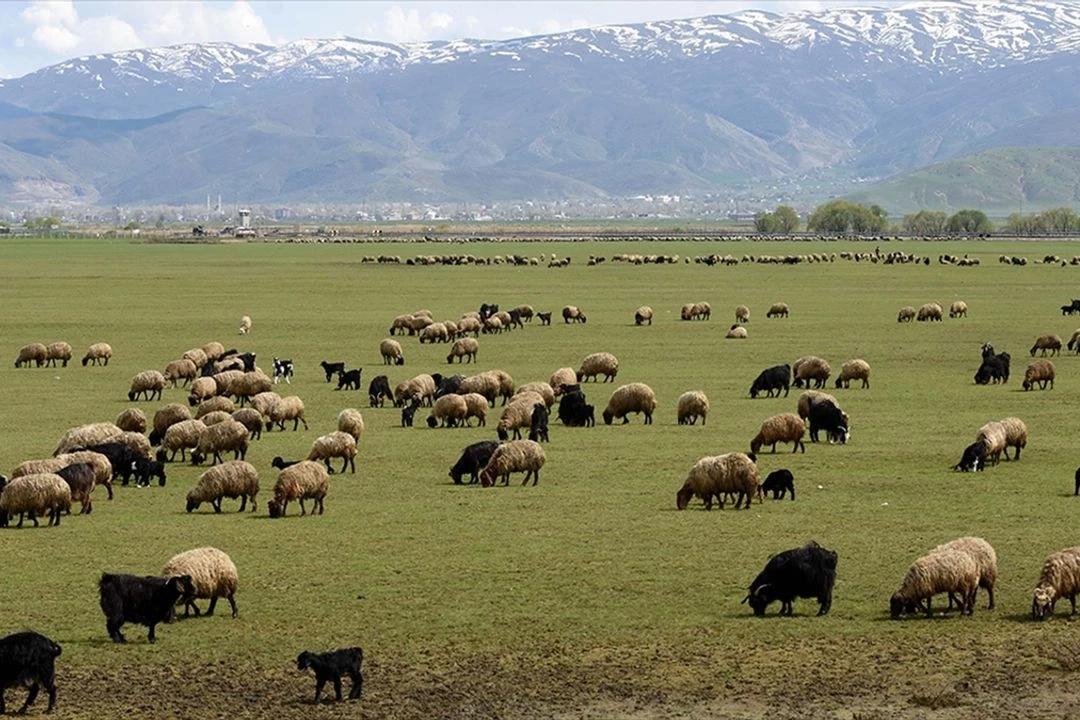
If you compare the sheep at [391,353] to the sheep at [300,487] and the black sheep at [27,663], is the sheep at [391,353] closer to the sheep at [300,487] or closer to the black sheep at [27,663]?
the sheep at [300,487]

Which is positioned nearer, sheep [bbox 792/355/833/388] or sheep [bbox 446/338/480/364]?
sheep [bbox 792/355/833/388]

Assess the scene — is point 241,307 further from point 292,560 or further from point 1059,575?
point 1059,575

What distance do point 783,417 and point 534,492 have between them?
5.91 meters

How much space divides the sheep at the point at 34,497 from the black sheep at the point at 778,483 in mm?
10738

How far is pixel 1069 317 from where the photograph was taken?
61750mm

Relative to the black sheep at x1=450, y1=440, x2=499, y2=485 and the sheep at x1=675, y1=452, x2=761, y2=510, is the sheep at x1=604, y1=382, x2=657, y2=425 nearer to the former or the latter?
the black sheep at x1=450, y1=440, x2=499, y2=485

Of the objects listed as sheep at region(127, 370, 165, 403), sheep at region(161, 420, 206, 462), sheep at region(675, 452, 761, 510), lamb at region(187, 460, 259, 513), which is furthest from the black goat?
sheep at region(127, 370, 165, 403)

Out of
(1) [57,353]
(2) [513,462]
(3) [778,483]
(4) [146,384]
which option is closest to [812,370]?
(2) [513,462]

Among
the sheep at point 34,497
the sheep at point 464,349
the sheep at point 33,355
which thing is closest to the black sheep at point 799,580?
the sheep at point 34,497

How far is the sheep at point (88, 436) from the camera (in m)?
26.6

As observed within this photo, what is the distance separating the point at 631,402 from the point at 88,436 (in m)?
11.9

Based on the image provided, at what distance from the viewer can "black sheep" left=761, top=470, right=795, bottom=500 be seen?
78.8 ft

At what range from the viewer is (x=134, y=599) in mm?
16375

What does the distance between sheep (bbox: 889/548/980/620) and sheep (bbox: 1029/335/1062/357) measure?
31539 millimetres
